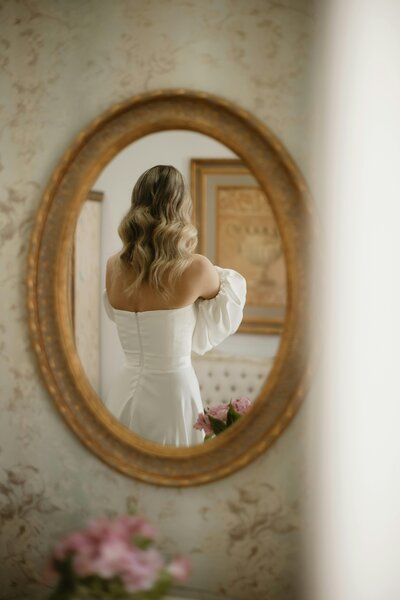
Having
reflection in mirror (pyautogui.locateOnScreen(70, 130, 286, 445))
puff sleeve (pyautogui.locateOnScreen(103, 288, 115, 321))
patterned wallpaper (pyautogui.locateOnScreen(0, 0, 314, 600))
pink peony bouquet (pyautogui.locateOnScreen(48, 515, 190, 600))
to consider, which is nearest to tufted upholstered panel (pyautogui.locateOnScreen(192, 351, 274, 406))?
reflection in mirror (pyautogui.locateOnScreen(70, 130, 286, 445))

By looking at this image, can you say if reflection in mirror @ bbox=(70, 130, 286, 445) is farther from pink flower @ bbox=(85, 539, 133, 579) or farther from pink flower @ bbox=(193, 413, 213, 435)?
pink flower @ bbox=(85, 539, 133, 579)

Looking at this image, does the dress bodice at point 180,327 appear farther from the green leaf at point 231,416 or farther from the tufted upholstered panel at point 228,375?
the green leaf at point 231,416

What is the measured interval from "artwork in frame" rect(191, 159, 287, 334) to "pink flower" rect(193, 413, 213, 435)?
209mm

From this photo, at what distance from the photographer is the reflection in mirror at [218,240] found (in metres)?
1.26

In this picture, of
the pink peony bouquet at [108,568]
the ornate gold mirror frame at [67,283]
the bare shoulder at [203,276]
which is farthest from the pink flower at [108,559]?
the bare shoulder at [203,276]

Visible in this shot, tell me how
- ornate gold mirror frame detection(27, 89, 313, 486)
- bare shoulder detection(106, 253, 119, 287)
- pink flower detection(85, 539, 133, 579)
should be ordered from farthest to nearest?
1. bare shoulder detection(106, 253, 119, 287)
2. ornate gold mirror frame detection(27, 89, 313, 486)
3. pink flower detection(85, 539, 133, 579)

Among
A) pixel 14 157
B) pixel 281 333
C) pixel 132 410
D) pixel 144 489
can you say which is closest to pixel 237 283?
pixel 281 333

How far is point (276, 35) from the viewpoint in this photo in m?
1.27

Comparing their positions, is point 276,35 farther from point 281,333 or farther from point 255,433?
point 255,433

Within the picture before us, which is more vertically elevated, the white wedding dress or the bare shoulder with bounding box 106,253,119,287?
the bare shoulder with bounding box 106,253,119,287

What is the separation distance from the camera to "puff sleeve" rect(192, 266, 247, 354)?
4.19ft

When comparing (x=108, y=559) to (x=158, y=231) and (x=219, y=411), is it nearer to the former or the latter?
(x=219, y=411)

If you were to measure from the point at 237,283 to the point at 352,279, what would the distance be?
24cm

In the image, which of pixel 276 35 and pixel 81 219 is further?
pixel 81 219
